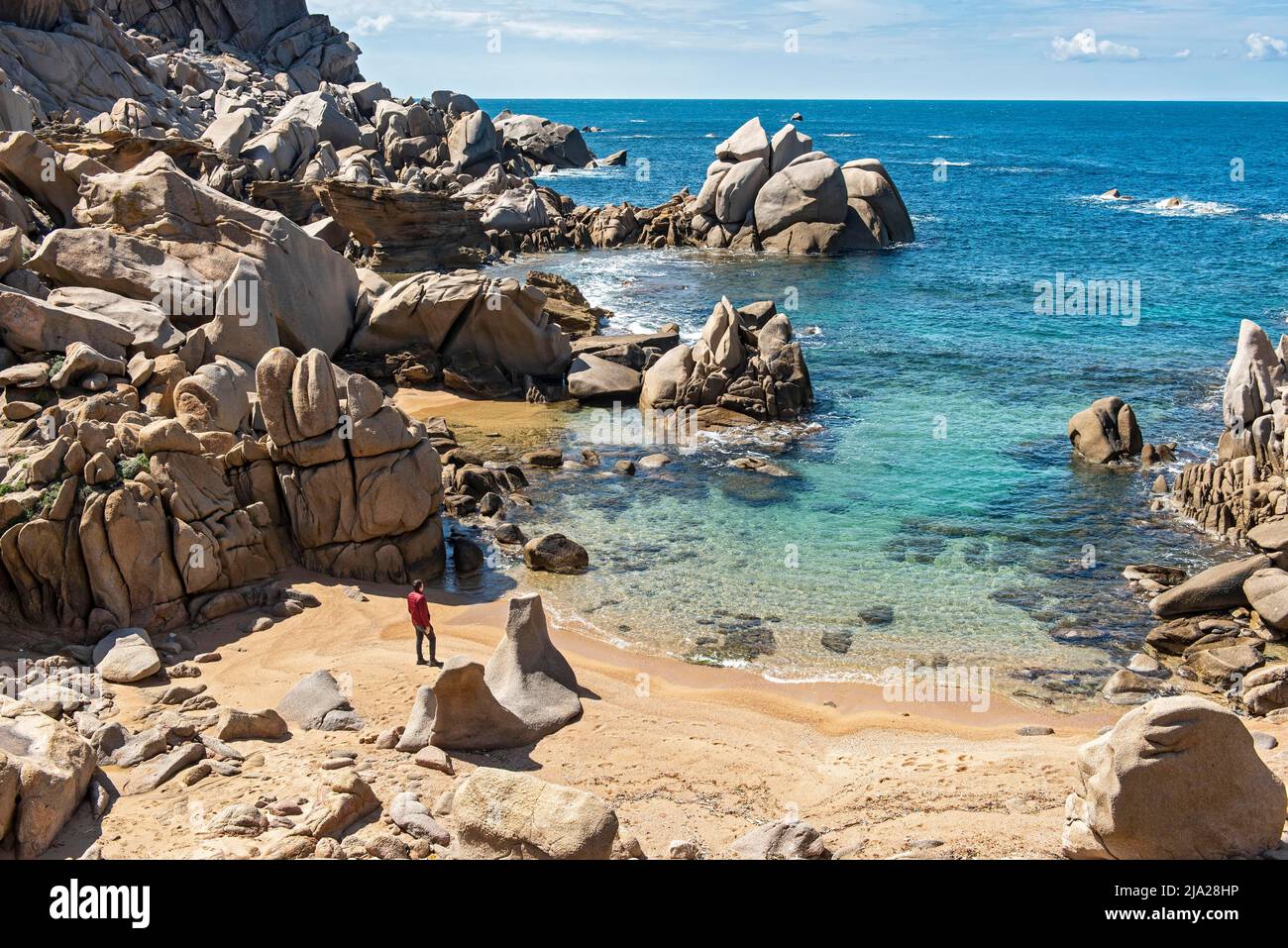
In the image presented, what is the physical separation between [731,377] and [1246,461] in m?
11.7

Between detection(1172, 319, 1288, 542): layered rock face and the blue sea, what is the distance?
70cm

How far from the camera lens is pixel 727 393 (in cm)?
2748

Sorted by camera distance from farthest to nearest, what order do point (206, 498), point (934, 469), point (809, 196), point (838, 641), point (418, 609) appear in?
point (809, 196)
point (934, 469)
point (838, 641)
point (206, 498)
point (418, 609)

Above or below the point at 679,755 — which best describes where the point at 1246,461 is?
above

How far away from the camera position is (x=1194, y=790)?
29.2ft

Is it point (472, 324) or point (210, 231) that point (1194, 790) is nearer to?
point (210, 231)

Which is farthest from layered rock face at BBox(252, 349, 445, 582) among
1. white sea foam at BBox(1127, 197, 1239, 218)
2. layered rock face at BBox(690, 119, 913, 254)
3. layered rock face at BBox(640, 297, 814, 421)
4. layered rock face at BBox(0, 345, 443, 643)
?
white sea foam at BBox(1127, 197, 1239, 218)

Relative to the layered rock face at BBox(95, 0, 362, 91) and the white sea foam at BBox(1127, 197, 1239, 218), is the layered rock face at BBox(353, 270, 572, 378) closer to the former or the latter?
the white sea foam at BBox(1127, 197, 1239, 218)

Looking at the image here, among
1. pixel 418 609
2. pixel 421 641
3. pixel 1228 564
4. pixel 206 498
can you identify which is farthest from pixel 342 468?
pixel 1228 564

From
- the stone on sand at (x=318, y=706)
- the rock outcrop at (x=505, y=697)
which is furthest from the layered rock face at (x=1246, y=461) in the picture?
the stone on sand at (x=318, y=706)

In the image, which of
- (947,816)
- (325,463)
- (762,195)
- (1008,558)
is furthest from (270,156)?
(947,816)

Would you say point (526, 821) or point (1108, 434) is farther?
point (1108, 434)

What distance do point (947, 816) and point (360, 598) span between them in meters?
9.54

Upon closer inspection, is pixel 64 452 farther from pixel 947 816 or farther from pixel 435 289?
pixel 435 289
